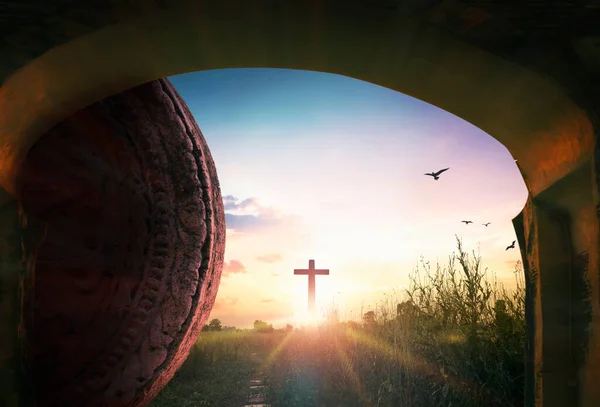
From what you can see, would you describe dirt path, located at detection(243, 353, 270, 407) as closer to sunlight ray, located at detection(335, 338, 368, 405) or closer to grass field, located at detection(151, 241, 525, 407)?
grass field, located at detection(151, 241, 525, 407)

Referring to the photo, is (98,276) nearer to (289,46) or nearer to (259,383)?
(289,46)

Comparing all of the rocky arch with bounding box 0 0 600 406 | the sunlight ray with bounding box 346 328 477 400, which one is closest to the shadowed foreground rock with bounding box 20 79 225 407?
→ the rocky arch with bounding box 0 0 600 406

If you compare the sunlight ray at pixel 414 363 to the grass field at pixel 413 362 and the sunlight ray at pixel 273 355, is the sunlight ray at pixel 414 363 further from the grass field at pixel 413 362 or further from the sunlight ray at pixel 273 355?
the sunlight ray at pixel 273 355

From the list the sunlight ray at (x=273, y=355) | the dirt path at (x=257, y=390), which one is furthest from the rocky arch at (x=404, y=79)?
the sunlight ray at (x=273, y=355)

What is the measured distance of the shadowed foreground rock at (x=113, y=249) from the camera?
212 centimetres

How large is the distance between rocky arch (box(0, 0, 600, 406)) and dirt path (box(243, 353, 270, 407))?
3.54m

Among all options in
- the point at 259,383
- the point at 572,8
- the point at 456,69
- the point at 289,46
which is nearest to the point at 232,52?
the point at 289,46

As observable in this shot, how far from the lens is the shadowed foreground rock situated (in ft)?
6.97

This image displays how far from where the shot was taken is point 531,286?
64.9 inches

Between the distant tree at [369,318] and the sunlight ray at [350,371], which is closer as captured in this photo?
the sunlight ray at [350,371]

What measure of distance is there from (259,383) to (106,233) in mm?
3995

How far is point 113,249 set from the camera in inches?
86.7

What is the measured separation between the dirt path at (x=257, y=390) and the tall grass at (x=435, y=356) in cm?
14

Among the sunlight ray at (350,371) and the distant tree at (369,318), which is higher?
the distant tree at (369,318)
